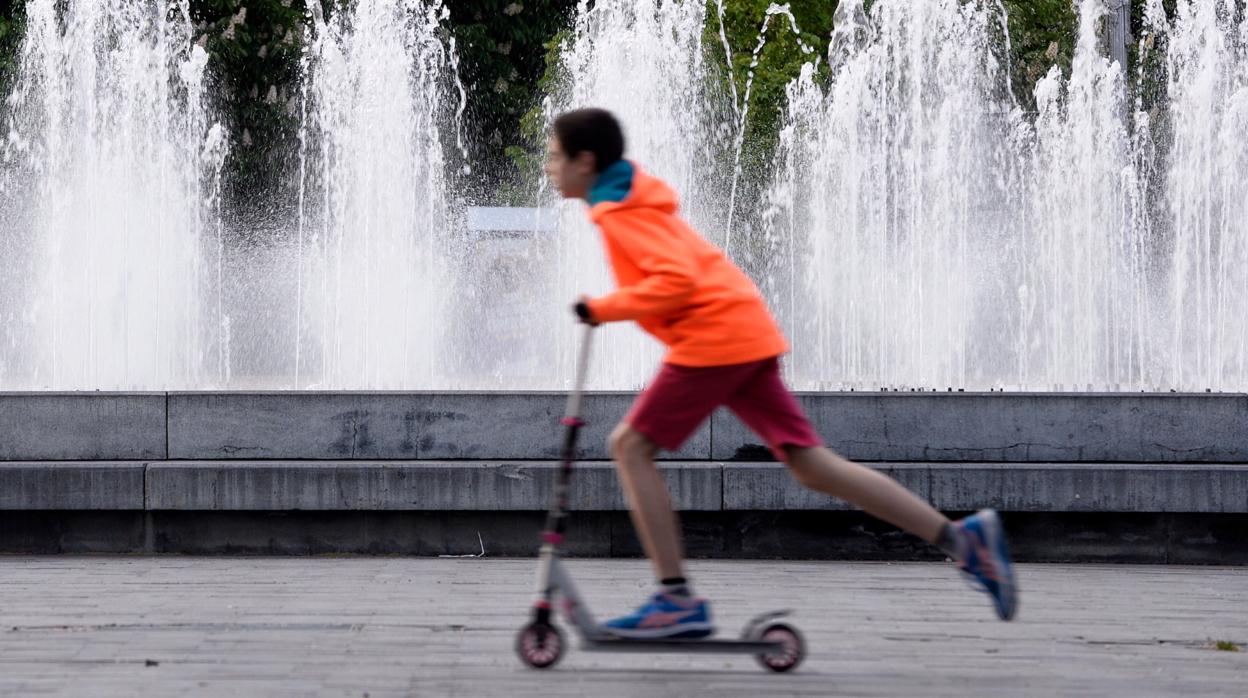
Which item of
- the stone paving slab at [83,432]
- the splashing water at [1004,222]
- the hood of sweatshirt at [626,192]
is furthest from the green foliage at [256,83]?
the hood of sweatshirt at [626,192]

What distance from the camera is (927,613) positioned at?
626 centimetres

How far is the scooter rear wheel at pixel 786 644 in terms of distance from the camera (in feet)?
Result: 16.0

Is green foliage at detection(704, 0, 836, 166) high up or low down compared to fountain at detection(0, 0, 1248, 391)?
up

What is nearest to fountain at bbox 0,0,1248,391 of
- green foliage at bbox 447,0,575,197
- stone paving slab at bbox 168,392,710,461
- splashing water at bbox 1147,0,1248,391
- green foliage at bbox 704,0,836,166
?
splashing water at bbox 1147,0,1248,391

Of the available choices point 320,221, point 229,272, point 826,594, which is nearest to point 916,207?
point 320,221

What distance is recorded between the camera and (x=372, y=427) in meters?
7.97

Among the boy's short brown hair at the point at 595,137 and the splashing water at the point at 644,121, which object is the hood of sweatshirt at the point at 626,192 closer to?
the boy's short brown hair at the point at 595,137

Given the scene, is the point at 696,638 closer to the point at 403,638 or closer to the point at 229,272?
the point at 403,638

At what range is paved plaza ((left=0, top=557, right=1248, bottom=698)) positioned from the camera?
479 cm

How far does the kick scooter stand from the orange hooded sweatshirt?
21 centimetres

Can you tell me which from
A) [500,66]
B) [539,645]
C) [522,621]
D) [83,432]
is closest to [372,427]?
[83,432]

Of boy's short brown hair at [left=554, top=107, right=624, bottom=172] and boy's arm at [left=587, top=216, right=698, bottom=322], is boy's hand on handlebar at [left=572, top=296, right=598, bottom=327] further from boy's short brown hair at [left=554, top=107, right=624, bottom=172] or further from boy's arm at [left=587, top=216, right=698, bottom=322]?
boy's short brown hair at [left=554, top=107, right=624, bottom=172]

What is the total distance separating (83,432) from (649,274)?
4.02 meters

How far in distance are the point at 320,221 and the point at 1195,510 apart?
1230cm
